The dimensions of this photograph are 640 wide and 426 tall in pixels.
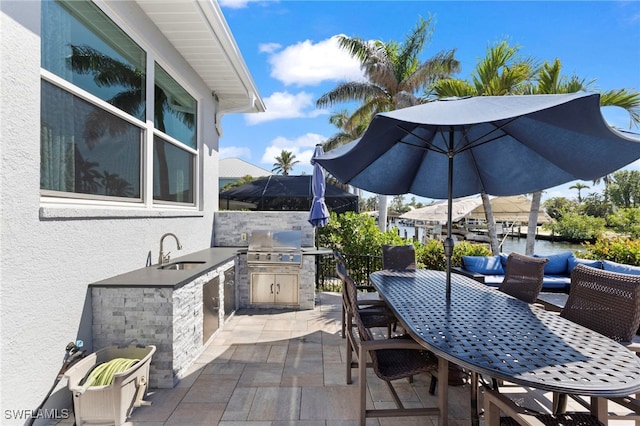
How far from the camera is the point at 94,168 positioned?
2.82 meters

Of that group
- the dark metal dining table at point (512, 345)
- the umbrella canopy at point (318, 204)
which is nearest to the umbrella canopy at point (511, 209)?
the umbrella canopy at point (318, 204)

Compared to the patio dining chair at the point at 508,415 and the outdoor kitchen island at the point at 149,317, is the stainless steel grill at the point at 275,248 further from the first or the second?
the patio dining chair at the point at 508,415

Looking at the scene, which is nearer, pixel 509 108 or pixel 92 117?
pixel 509 108

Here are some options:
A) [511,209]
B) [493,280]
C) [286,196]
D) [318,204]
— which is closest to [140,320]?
[318,204]

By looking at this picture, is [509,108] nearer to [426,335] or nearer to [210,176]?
[426,335]

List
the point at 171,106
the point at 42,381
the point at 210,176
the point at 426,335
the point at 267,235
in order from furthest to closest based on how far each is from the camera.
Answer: the point at 210,176 < the point at 267,235 < the point at 171,106 < the point at 42,381 < the point at 426,335

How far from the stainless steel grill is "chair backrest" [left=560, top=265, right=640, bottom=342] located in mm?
3313

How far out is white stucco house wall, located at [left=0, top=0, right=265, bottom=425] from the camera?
75.7 inches

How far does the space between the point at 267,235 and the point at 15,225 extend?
3.39 metres

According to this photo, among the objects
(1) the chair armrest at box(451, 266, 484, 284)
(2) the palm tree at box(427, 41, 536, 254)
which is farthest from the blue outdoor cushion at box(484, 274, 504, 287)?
(2) the palm tree at box(427, 41, 536, 254)

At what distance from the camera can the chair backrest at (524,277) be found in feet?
9.76

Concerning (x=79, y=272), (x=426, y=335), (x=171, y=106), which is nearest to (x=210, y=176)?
(x=171, y=106)

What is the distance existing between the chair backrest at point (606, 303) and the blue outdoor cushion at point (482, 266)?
2894 millimetres

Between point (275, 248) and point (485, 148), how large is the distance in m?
3.34
